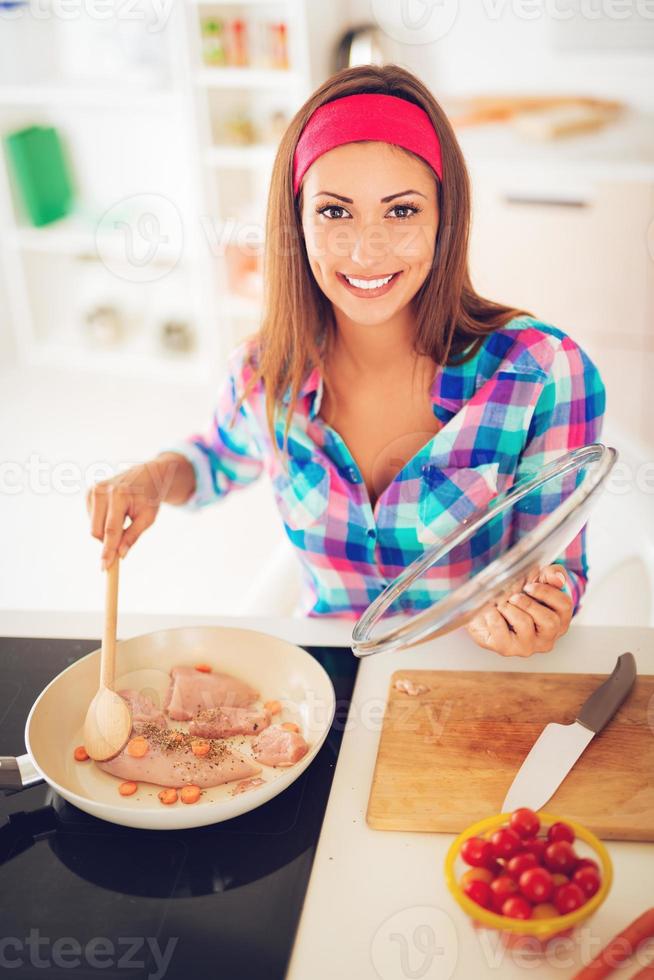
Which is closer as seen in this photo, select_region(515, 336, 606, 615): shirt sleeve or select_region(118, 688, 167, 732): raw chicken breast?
select_region(118, 688, 167, 732): raw chicken breast

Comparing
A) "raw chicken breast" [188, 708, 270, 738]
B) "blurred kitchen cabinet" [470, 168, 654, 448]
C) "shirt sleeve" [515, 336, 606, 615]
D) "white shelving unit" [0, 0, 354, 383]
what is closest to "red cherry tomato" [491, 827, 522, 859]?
"raw chicken breast" [188, 708, 270, 738]

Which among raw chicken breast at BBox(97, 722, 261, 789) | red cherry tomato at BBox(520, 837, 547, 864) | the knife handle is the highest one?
red cherry tomato at BBox(520, 837, 547, 864)

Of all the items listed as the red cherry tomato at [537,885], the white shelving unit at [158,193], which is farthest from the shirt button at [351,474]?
the white shelving unit at [158,193]

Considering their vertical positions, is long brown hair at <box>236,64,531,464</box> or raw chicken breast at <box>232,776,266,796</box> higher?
long brown hair at <box>236,64,531,464</box>

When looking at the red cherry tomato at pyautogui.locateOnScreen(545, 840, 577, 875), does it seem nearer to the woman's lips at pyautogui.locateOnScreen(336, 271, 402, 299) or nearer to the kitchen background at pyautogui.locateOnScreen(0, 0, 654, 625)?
the woman's lips at pyautogui.locateOnScreen(336, 271, 402, 299)

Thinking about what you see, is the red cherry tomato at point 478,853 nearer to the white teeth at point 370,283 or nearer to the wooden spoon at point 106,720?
the wooden spoon at point 106,720

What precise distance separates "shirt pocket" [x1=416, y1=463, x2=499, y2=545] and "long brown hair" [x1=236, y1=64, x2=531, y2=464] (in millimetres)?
151

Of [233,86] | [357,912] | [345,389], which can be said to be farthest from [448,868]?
[233,86]

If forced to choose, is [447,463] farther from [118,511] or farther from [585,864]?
[585,864]

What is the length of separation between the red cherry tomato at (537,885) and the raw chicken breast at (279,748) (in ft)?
A: 0.99

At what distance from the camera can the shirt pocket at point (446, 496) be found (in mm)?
1326

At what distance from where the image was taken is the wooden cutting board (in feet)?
3.16

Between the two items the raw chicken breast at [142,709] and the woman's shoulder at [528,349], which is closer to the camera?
the raw chicken breast at [142,709]

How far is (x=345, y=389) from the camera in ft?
4.74
